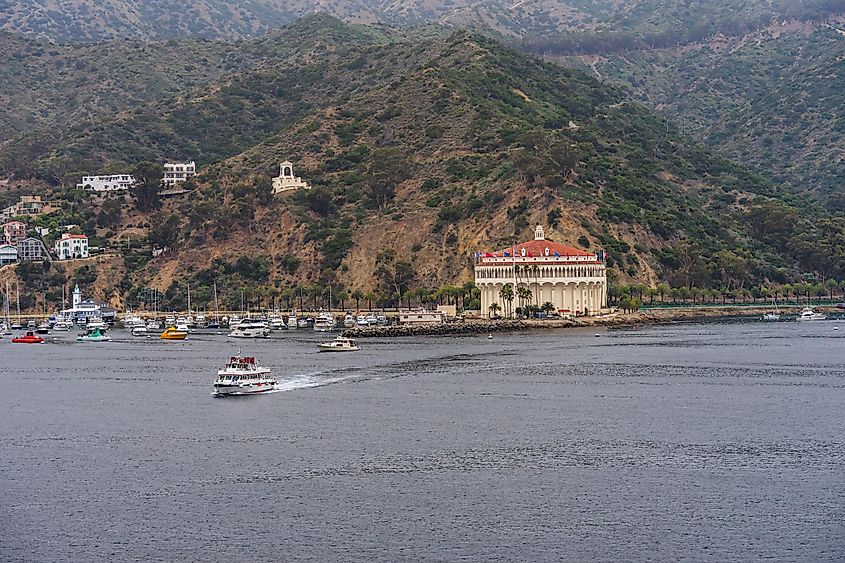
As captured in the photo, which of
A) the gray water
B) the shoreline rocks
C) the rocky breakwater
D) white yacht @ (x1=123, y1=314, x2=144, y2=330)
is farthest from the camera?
white yacht @ (x1=123, y1=314, x2=144, y2=330)

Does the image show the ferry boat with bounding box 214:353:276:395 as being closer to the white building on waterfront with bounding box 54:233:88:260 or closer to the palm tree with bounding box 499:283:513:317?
the palm tree with bounding box 499:283:513:317

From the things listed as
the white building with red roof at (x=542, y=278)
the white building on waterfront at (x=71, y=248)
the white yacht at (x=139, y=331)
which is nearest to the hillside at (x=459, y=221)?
the white building on waterfront at (x=71, y=248)

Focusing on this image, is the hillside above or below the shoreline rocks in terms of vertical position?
above

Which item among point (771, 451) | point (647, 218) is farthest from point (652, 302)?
point (771, 451)

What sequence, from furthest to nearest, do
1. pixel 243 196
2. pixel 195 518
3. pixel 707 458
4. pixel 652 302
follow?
pixel 243 196 < pixel 652 302 < pixel 707 458 < pixel 195 518

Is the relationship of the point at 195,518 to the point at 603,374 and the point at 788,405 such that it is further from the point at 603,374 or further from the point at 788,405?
the point at 603,374

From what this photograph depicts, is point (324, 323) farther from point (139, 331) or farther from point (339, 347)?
point (339, 347)

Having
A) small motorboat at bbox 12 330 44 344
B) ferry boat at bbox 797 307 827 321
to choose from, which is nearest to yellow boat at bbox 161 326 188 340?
small motorboat at bbox 12 330 44 344

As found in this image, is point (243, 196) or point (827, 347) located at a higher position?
point (243, 196)
